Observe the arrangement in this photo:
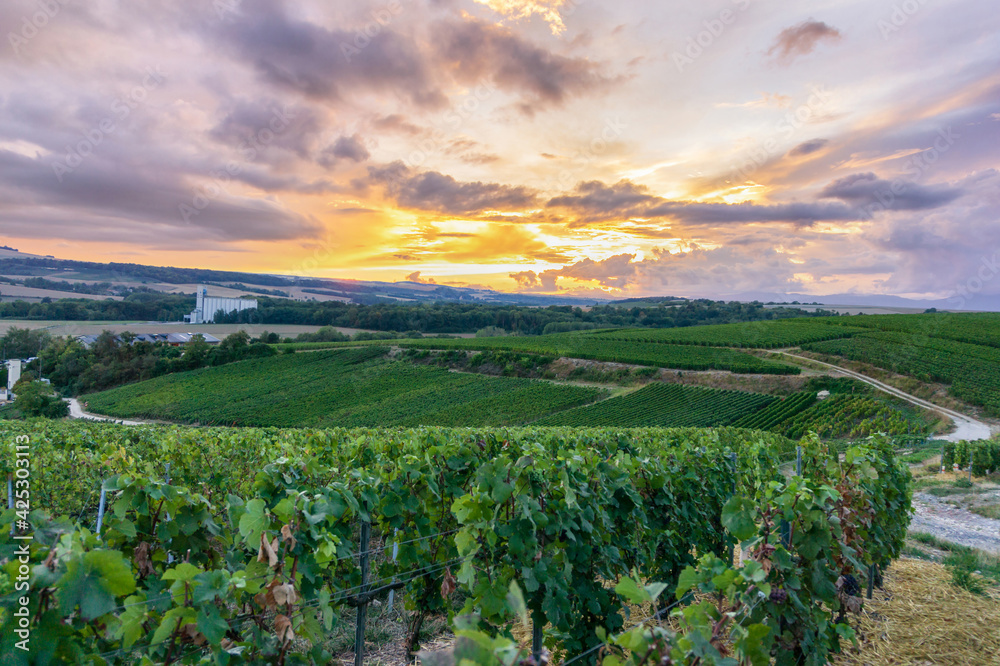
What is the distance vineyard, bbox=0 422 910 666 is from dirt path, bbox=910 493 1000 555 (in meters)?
5.22

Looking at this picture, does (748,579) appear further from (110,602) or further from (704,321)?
(704,321)

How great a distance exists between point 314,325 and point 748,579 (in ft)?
379

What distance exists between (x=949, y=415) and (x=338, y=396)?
2181 inches

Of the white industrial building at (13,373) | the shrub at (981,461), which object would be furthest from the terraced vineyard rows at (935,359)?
the white industrial building at (13,373)

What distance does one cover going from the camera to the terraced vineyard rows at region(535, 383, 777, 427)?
40000mm

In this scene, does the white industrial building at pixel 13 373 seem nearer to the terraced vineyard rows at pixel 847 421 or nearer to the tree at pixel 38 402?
the tree at pixel 38 402

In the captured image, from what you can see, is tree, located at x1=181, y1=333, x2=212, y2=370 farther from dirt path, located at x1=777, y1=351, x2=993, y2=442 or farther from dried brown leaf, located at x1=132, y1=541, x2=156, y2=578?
dirt path, located at x1=777, y1=351, x2=993, y2=442

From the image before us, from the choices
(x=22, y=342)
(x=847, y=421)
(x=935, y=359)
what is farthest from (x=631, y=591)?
(x=22, y=342)

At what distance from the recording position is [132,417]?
51438 mm

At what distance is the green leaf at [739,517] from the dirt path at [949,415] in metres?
34.9

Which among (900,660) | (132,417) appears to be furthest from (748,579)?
(132,417)

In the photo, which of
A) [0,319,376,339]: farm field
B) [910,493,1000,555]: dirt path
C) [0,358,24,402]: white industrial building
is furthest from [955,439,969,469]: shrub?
[0,319,376,339]: farm field

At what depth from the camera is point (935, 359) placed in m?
50.5

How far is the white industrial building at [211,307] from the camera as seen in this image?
116 metres
